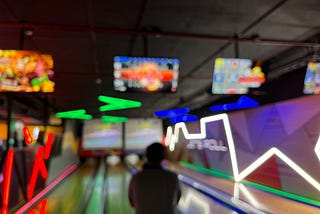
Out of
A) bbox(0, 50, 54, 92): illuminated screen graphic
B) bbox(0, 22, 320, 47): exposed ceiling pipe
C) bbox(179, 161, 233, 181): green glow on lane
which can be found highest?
bbox(0, 22, 320, 47): exposed ceiling pipe

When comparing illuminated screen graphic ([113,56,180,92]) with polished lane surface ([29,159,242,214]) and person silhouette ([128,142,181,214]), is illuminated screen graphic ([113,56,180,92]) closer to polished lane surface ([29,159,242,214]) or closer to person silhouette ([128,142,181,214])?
polished lane surface ([29,159,242,214])

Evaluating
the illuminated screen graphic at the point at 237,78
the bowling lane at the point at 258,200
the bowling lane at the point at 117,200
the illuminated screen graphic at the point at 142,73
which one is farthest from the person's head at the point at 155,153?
the bowling lane at the point at 117,200

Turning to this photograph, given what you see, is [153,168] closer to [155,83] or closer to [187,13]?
[155,83]

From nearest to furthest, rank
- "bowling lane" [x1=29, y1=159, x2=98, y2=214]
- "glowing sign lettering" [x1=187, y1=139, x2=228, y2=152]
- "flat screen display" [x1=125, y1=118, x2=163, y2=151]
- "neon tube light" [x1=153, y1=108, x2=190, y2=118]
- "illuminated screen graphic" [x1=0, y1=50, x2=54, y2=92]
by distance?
"illuminated screen graphic" [x1=0, y1=50, x2=54, y2=92]
"bowling lane" [x1=29, y1=159, x2=98, y2=214]
"glowing sign lettering" [x1=187, y1=139, x2=228, y2=152]
"neon tube light" [x1=153, y1=108, x2=190, y2=118]
"flat screen display" [x1=125, y1=118, x2=163, y2=151]

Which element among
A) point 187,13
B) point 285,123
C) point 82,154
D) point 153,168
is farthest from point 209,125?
point 82,154

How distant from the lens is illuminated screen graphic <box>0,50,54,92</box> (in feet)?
16.1

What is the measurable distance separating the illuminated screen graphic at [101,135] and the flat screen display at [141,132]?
0.69 meters

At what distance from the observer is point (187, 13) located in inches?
211

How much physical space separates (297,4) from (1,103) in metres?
6.72

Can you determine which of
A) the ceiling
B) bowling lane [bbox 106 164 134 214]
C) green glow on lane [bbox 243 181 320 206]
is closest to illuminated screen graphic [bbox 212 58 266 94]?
the ceiling

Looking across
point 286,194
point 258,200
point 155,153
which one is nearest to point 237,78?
point 258,200

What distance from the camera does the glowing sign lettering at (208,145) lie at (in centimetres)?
1125

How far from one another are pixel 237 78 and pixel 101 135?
66.4ft

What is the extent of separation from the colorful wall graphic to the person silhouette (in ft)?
16.2
